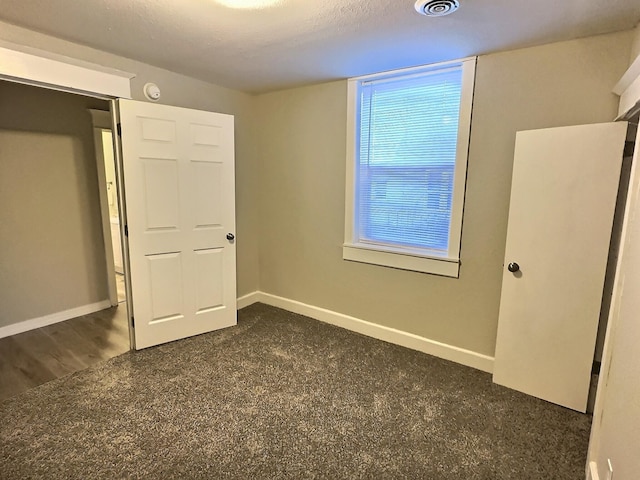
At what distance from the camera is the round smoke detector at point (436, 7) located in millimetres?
1662

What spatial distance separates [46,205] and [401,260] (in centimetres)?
338

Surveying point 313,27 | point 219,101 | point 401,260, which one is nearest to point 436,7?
point 313,27

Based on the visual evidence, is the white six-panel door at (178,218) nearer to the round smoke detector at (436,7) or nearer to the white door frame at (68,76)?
the white door frame at (68,76)

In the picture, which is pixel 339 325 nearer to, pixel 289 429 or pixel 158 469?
pixel 289 429

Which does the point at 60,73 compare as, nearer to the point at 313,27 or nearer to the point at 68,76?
the point at 68,76

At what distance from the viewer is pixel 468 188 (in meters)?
2.55

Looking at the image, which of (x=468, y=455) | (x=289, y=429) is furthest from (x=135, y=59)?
(x=468, y=455)

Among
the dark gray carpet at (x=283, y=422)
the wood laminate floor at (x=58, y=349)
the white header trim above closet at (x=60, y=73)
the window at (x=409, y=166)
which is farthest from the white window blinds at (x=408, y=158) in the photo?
the wood laminate floor at (x=58, y=349)

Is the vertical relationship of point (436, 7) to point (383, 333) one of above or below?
above

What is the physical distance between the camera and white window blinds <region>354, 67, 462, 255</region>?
262 cm

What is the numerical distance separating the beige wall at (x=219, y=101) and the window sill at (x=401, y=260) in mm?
1218

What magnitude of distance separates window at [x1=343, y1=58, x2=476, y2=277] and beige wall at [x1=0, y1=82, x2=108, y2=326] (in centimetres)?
270

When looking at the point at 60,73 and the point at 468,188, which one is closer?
the point at 60,73

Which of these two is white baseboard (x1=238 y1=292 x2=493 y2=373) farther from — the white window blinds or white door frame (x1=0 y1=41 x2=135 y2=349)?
white door frame (x1=0 y1=41 x2=135 y2=349)
